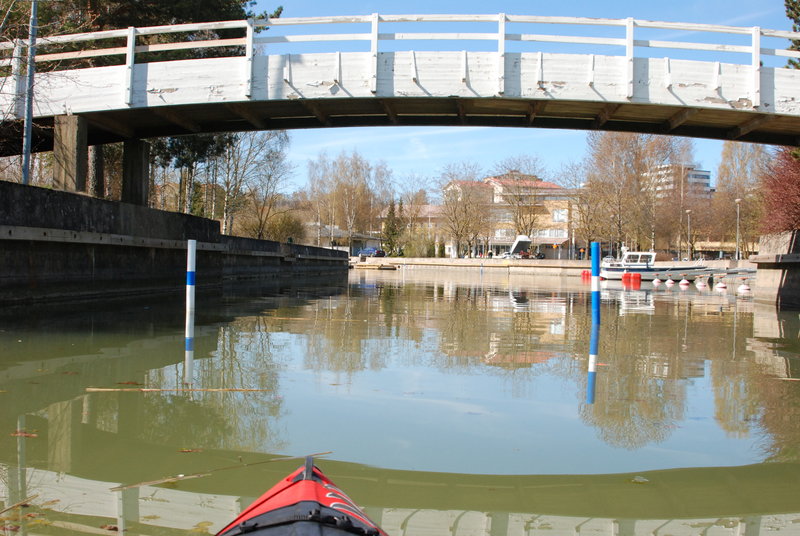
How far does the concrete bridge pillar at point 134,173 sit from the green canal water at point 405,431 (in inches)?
342

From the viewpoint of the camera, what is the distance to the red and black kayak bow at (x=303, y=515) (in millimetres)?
1979

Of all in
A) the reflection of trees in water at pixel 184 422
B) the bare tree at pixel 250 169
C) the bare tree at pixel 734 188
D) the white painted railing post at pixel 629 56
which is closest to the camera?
the reflection of trees in water at pixel 184 422

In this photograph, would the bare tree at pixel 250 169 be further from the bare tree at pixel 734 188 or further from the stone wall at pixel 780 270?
the bare tree at pixel 734 188

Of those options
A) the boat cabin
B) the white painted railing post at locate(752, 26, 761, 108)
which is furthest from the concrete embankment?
the boat cabin

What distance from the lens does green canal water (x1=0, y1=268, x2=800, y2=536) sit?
10.7 ft

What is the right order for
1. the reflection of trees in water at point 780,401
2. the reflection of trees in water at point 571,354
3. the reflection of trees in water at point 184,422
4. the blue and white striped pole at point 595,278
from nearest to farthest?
the reflection of trees in water at point 184,422, the reflection of trees in water at point 780,401, the reflection of trees in water at point 571,354, the blue and white striped pole at point 595,278

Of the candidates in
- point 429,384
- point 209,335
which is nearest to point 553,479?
point 429,384

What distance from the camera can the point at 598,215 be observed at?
68.0 m

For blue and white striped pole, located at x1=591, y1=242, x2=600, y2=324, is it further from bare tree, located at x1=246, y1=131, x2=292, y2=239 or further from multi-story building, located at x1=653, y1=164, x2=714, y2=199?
multi-story building, located at x1=653, y1=164, x2=714, y2=199

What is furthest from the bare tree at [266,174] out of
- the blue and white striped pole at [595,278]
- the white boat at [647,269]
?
the blue and white striped pole at [595,278]

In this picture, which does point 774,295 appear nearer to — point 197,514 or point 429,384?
point 429,384

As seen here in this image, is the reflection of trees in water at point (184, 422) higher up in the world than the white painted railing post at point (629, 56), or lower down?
lower down

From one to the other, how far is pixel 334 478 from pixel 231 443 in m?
1.02

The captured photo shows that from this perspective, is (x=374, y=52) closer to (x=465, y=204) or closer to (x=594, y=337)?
(x=594, y=337)
